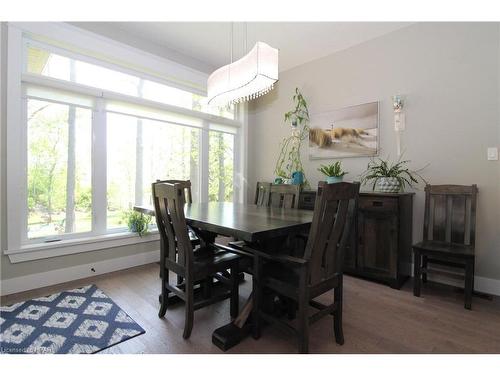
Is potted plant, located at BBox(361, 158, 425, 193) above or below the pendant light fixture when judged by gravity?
below

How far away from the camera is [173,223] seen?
173 centimetres

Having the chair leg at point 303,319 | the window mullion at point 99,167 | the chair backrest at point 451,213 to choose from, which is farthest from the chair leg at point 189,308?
the chair backrest at point 451,213

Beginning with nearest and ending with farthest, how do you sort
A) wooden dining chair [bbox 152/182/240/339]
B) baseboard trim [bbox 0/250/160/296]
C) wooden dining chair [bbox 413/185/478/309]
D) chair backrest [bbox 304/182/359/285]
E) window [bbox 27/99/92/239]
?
chair backrest [bbox 304/182/359/285] → wooden dining chair [bbox 152/182/240/339] → wooden dining chair [bbox 413/185/478/309] → baseboard trim [bbox 0/250/160/296] → window [bbox 27/99/92/239]

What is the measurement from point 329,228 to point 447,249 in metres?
1.50

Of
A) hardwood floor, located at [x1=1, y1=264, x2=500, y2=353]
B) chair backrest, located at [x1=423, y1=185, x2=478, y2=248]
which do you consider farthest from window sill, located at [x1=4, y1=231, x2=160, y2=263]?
chair backrest, located at [x1=423, y1=185, x2=478, y2=248]

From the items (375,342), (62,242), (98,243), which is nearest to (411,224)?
(375,342)

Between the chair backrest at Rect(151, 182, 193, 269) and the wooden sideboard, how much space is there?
188cm

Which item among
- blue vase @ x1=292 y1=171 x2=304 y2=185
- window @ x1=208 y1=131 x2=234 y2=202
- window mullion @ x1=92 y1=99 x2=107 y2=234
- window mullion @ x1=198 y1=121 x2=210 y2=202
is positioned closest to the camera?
window mullion @ x1=92 y1=99 x2=107 y2=234

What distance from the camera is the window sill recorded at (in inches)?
92.7

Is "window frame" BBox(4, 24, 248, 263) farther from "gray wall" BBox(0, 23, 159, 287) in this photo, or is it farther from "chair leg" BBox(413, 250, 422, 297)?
"chair leg" BBox(413, 250, 422, 297)

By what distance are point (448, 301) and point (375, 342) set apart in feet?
3.59

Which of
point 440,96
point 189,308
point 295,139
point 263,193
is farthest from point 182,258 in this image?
point 440,96

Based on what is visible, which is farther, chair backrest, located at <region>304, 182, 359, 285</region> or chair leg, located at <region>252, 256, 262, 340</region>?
chair leg, located at <region>252, 256, 262, 340</region>

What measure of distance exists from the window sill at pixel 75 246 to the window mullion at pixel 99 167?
0.15m
